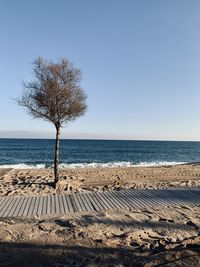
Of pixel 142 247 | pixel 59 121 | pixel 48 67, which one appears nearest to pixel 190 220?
pixel 142 247

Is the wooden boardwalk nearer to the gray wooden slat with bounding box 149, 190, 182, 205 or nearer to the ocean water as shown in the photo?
the gray wooden slat with bounding box 149, 190, 182, 205

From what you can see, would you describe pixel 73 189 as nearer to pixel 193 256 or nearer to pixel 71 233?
pixel 71 233

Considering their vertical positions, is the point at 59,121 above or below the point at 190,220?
above

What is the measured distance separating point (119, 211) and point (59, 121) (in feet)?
17.4

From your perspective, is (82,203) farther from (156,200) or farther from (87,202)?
(156,200)

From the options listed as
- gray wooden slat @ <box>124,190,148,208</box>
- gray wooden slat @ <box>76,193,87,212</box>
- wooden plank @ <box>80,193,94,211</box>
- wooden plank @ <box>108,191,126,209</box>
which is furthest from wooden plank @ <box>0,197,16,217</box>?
gray wooden slat @ <box>124,190,148,208</box>

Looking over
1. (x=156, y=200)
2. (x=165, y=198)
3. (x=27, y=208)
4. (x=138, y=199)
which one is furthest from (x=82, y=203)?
(x=165, y=198)

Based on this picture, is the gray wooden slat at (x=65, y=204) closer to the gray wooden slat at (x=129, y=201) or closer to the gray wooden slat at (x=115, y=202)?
the gray wooden slat at (x=115, y=202)

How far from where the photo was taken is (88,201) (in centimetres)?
1055

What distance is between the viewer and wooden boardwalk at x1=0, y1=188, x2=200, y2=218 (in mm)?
9438

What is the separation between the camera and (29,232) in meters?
7.25

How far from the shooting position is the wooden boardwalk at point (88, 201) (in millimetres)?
9438

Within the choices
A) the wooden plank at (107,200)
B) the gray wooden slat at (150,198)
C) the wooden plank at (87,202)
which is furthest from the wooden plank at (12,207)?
the gray wooden slat at (150,198)

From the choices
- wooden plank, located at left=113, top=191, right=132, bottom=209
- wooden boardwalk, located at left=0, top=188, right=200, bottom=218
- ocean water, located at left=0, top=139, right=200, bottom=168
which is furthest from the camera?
ocean water, located at left=0, top=139, right=200, bottom=168
